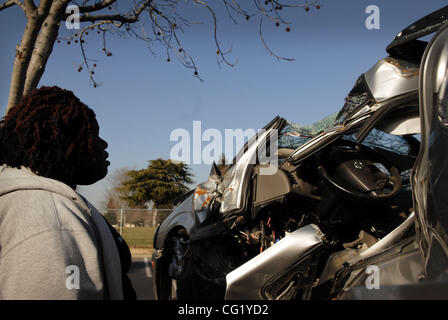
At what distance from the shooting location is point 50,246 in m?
1.33

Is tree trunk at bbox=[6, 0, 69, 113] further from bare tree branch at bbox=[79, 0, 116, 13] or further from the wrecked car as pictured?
the wrecked car

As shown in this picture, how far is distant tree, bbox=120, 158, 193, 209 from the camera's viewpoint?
4109cm

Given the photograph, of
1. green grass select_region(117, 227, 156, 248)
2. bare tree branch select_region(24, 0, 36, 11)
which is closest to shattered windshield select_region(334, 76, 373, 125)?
bare tree branch select_region(24, 0, 36, 11)

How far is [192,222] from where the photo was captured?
4.43 meters

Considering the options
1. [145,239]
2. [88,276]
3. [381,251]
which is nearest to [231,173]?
[381,251]

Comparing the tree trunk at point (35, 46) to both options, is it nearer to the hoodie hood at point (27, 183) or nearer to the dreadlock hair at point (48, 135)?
the dreadlock hair at point (48, 135)

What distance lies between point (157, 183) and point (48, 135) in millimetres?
40492

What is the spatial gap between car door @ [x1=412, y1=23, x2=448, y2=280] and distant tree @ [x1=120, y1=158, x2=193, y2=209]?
126 feet

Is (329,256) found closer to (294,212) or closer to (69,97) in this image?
(294,212)

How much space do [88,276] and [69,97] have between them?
72 centimetres

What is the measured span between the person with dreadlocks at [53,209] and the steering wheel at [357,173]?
188cm

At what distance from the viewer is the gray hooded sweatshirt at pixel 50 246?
4.27 ft

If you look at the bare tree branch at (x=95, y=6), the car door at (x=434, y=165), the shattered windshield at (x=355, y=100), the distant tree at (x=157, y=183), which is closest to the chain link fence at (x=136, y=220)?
the bare tree branch at (x=95, y=6)

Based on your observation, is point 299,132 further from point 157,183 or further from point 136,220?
point 157,183
